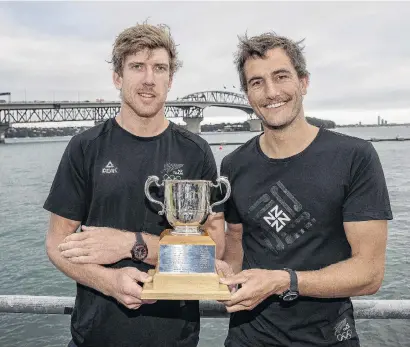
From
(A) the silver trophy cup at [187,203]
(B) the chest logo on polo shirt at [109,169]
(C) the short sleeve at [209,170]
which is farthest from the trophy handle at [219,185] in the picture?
(B) the chest logo on polo shirt at [109,169]

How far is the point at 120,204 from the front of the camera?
2.72 m

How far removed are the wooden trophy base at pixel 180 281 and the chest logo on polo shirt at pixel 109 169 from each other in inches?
22.0

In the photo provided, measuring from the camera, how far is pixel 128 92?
8.98ft

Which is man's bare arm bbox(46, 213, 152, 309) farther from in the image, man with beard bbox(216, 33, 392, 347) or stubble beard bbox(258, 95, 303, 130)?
stubble beard bbox(258, 95, 303, 130)

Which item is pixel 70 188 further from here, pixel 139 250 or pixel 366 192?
pixel 366 192

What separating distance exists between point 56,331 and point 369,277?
8290 millimetres

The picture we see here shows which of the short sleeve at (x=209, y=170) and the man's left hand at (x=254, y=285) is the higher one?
the short sleeve at (x=209, y=170)

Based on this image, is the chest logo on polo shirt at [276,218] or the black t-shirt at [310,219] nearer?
the black t-shirt at [310,219]

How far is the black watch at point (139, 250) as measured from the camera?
259cm

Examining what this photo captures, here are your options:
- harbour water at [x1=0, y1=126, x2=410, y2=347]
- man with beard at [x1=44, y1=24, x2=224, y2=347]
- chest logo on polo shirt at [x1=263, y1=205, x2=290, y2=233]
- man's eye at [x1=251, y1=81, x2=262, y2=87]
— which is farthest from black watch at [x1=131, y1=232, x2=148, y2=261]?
harbour water at [x1=0, y1=126, x2=410, y2=347]

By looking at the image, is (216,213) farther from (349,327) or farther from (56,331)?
(56,331)

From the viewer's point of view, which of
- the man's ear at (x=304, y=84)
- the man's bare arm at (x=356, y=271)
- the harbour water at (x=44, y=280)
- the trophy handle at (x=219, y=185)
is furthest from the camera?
the harbour water at (x=44, y=280)

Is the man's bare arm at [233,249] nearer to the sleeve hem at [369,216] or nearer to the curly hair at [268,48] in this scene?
the sleeve hem at [369,216]

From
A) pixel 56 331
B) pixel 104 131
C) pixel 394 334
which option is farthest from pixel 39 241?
pixel 104 131
